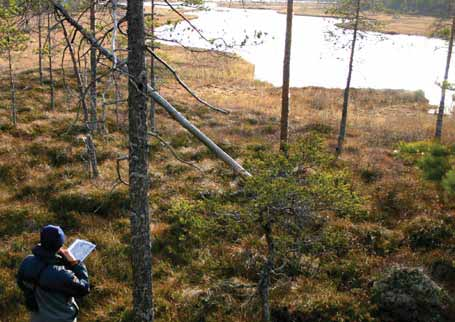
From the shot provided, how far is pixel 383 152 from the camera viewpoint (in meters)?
17.8

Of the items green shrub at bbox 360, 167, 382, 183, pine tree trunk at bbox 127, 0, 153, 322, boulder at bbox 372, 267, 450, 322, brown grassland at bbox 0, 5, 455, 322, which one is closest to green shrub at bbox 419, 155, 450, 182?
brown grassland at bbox 0, 5, 455, 322

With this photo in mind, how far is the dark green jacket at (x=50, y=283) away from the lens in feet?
15.5

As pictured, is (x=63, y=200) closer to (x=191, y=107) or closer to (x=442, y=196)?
(x=442, y=196)

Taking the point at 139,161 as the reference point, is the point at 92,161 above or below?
below

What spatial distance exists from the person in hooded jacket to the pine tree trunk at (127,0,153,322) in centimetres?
87

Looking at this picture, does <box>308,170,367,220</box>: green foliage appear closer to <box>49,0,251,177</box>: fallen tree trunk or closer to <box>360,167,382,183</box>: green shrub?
<box>49,0,251,177</box>: fallen tree trunk

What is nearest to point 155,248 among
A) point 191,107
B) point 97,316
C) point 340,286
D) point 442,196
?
point 97,316

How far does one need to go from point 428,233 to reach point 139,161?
815 cm

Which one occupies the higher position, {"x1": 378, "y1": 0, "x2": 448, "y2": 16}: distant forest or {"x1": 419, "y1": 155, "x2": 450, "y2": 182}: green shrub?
{"x1": 378, "y1": 0, "x2": 448, "y2": 16}: distant forest

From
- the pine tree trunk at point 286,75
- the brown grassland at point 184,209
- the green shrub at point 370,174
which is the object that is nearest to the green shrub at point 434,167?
the brown grassland at point 184,209

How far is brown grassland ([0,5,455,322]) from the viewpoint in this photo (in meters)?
8.18

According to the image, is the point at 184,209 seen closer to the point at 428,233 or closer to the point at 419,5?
the point at 428,233

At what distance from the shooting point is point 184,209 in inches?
263

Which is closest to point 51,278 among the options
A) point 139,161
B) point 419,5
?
point 139,161
